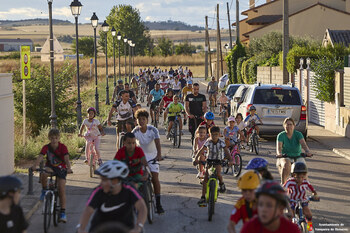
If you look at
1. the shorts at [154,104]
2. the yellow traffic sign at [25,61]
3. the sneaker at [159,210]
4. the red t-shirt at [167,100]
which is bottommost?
the sneaker at [159,210]

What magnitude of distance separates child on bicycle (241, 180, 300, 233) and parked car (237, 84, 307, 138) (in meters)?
16.0

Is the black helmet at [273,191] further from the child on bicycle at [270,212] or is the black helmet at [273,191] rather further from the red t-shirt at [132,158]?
the red t-shirt at [132,158]

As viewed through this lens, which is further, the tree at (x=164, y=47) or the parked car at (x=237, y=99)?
the tree at (x=164, y=47)

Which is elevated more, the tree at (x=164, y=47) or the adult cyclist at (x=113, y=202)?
the tree at (x=164, y=47)

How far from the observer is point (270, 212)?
549 centimetres

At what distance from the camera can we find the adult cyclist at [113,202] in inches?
264

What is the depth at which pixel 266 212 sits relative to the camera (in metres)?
5.48

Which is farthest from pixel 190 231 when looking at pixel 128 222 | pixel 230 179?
pixel 230 179

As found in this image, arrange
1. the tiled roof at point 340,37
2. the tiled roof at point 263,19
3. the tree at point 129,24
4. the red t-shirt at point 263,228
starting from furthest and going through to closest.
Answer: the tree at point 129,24, the tiled roof at point 263,19, the tiled roof at point 340,37, the red t-shirt at point 263,228

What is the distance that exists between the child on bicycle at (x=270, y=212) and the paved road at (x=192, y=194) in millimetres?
4965

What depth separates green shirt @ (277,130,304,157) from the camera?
1192 centimetres

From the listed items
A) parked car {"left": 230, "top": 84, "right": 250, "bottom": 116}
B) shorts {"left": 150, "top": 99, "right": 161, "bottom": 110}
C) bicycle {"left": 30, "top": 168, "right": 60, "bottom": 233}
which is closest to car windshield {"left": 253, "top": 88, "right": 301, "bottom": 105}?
parked car {"left": 230, "top": 84, "right": 250, "bottom": 116}

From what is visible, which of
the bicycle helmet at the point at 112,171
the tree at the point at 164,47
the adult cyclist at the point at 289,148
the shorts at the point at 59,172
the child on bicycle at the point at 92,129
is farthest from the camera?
the tree at the point at 164,47

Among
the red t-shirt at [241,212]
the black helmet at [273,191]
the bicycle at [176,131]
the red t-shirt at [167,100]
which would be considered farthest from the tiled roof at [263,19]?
the black helmet at [273,191]
